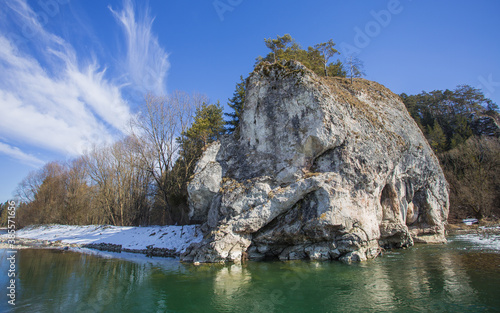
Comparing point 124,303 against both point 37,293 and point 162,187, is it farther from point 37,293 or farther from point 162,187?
point 162,187

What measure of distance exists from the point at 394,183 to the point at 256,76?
12842mm

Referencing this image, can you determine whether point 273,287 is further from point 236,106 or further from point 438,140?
point 438,140

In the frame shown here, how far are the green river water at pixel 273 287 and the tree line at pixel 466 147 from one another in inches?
850

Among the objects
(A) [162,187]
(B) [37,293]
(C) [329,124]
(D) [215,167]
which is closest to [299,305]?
(B) [37,293]

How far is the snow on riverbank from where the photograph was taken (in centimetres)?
1908

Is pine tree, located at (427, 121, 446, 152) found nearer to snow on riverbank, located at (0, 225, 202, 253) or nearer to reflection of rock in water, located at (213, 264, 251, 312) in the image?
snow on riverbank, located at (0, 225, 202, 253)

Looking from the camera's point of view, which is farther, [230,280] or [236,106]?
[236,106]

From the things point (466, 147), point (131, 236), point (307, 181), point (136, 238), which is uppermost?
point (466, 147)

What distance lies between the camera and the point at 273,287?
8758 mm

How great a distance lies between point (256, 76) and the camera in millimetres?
→ 18859

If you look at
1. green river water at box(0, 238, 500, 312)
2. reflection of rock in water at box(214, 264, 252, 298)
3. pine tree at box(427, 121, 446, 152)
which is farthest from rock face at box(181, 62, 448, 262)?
pine tree at box(427, 121, 446, 152)

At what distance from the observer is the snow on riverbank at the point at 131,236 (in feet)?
62.6

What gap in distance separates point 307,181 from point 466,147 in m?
32.1

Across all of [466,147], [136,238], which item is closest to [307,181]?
[136,238]
